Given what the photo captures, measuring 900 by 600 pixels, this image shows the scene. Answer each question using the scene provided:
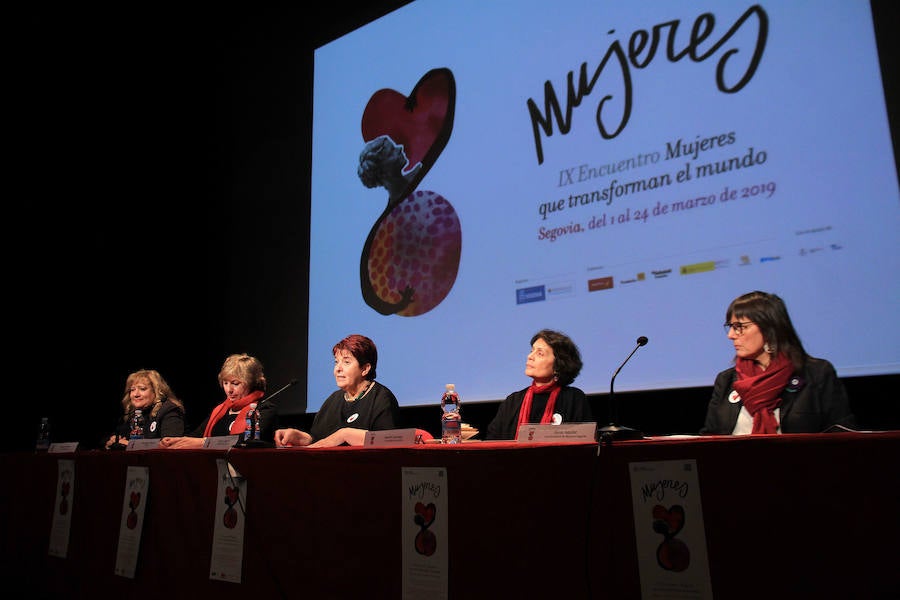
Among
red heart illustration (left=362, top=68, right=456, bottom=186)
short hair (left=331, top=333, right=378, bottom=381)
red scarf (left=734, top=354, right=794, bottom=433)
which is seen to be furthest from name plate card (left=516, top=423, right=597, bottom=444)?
red heart illustration (left=362, top=68, right=456, bottom=186)

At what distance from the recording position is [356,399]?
2.73 m

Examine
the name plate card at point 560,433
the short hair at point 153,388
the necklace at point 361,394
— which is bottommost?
the name plate card at point 560,433

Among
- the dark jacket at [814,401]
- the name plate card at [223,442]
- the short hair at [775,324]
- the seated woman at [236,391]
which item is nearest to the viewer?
the name plate card at [223,442]

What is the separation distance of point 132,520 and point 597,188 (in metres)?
2.07

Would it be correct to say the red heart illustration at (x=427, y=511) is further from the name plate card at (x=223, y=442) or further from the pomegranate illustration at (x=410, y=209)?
the pomegranate illustration at (x=410, y=209)

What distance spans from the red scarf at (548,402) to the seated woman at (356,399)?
49cm

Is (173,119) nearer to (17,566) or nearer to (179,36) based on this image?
(179,36)

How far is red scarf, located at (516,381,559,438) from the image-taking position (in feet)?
8.43

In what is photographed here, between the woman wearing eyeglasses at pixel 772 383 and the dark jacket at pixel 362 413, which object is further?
the dark jacket at pixel 362 413

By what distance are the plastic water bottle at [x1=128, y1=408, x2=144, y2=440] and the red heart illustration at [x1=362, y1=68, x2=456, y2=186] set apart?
5.54 feet

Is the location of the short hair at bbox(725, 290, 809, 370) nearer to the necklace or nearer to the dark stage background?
the necklace

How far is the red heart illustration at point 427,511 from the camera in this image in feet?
4.10

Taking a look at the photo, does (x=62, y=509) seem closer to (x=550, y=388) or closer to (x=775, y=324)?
(x=550, y=388)

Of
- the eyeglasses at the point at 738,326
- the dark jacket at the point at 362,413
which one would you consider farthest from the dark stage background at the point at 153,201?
the eyeglasses at the point at 738,326
